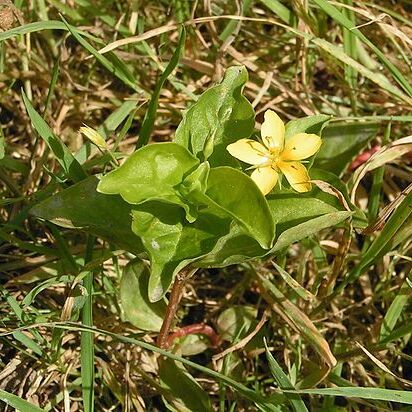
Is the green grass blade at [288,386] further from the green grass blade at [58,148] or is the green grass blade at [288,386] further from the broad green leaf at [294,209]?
the green grass blade at [58,148]

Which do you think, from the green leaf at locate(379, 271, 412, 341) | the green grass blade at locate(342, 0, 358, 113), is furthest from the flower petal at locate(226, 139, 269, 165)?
the green grass blade at locate(342, 0, 358, 113)

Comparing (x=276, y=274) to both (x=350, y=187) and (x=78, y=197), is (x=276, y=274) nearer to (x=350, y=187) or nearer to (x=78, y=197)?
(x=350, y=187)

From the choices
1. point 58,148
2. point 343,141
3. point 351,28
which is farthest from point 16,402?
point 351,28

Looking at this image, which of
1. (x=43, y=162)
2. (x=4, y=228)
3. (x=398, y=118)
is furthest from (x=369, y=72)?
(x=4, y=228)

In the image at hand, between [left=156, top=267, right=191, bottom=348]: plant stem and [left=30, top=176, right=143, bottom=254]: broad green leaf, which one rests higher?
[left=30, top=176, right=143, bottom=254]: broad green leaf

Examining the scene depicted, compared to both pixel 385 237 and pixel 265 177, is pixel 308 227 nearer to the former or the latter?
pixel 265 177

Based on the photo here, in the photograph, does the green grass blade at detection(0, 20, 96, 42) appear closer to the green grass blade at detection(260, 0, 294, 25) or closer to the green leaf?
the green grass blade at detection(260, 0, 294, 25)

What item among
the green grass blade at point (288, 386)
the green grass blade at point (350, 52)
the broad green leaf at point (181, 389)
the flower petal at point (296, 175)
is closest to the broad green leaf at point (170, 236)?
the flower petal at point (296, 175)
